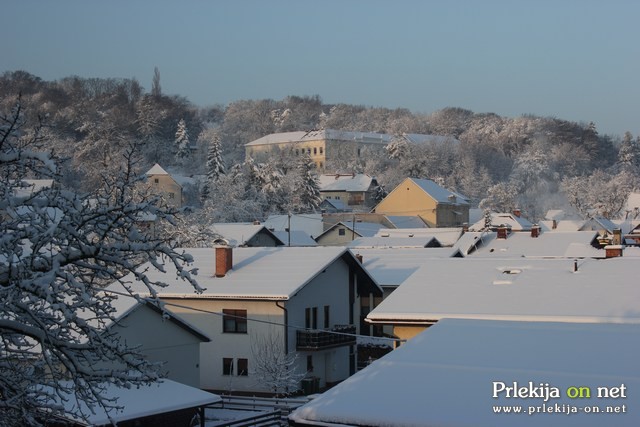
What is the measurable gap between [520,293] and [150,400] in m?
9.83

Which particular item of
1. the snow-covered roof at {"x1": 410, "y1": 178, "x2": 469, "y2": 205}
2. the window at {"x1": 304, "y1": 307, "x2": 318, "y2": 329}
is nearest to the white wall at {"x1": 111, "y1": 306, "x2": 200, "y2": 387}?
the window at {"x1": 304, "y1": 307, "x2": 318, "y2": 329}

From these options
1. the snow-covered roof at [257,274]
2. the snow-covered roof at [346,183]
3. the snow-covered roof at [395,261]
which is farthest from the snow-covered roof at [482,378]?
the snow-covered roof at [346,183]

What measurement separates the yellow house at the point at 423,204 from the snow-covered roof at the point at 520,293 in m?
63.1

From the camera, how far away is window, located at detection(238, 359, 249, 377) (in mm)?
30078

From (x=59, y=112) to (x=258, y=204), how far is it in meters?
81.9

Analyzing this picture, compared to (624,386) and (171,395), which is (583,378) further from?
(171,395)

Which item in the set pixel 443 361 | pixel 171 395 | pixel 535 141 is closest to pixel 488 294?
pixel 171 395

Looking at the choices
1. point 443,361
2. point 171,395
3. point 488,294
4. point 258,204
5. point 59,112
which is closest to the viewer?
point 443,361

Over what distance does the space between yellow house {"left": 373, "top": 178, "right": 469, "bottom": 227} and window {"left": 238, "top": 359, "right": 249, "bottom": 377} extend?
6054 centimetres

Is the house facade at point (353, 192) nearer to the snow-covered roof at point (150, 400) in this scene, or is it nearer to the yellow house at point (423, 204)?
the yellow house at point (423, 204)

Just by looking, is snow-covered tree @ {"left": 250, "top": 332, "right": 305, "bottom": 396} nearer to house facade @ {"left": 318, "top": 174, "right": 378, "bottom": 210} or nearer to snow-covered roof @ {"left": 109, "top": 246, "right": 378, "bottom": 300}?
snow-covered roof @ {"left": 109, "top": 246, "right": 378, "bottom": 300}

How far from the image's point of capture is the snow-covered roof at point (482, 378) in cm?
1071

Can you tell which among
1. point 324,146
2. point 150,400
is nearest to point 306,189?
point 324,146

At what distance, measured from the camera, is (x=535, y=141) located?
6142 inches
